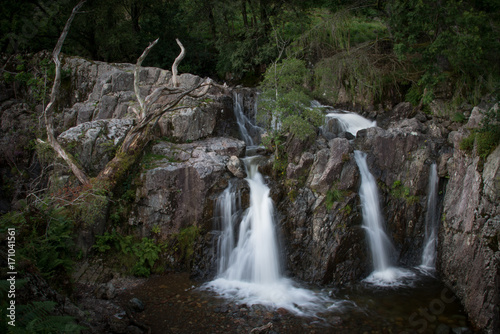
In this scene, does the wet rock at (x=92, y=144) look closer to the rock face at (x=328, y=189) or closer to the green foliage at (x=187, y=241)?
the rock face at (x=328, y=189)

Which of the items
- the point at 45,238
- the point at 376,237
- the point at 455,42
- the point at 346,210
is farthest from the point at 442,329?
the point at 45,238

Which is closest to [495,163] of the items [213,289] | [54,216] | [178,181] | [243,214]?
[243,214]

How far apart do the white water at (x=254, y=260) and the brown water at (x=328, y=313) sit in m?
0.45

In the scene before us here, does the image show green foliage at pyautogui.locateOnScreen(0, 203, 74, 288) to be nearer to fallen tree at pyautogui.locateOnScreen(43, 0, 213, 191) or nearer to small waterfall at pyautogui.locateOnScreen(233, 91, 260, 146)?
fallen tree at pyautogui.locateOnScreen(43, 0, 213, 191)

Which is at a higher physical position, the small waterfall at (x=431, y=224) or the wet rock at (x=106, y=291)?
the small waterfall at (x=431, y=224)

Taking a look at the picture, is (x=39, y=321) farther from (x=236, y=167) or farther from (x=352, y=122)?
(x=352, y=122)

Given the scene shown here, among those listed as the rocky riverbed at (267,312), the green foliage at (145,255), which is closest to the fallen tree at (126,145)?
the green foliage at (145,255)

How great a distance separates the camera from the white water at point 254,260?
804 centimetres

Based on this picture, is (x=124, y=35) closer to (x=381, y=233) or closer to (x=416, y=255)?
(x=381, y=233)

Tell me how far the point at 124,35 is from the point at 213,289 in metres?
13.7

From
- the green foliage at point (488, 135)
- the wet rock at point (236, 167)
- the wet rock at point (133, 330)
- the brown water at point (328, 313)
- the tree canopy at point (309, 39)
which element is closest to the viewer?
the wet rock at point (133, 330)

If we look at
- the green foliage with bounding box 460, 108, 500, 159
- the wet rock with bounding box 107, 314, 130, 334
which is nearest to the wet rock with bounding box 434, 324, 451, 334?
the green foliage with bounding box 460, 108, 500, 159

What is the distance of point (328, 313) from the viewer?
7.34 metres

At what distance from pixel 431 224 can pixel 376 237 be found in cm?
185
